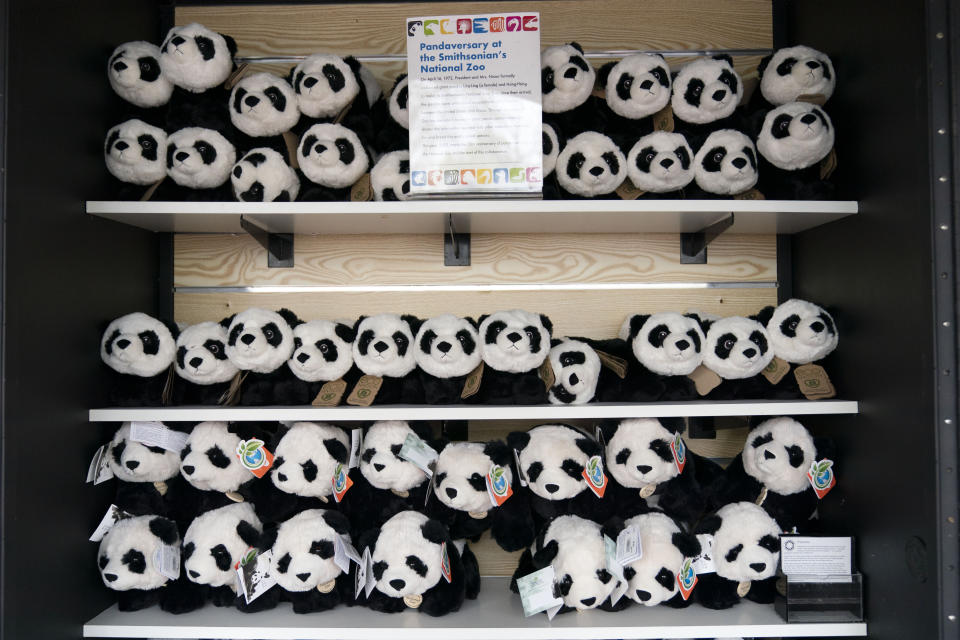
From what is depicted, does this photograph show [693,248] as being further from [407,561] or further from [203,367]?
[203,367]

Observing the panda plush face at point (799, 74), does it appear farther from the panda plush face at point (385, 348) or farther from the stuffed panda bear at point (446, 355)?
the panda plush face at point (385, 348)

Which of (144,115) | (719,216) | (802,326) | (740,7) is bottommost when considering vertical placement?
(802,326)

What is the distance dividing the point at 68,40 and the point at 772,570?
1.87 meters

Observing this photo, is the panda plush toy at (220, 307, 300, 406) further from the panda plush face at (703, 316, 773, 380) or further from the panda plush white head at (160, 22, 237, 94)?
the panda plush face at (703, 316, 773, 380)

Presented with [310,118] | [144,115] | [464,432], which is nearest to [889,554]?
[464,432]

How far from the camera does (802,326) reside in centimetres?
139

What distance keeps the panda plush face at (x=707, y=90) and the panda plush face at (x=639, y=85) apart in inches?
1.4

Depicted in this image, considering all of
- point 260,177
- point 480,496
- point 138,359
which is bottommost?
point 480,496

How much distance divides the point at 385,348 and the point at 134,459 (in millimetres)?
607

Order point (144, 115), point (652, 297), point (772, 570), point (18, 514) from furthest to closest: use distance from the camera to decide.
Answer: point (652, 297), point (144, 115), point (772, 570), point (18, 514)

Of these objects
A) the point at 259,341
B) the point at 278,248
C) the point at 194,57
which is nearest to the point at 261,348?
the point at 259,341

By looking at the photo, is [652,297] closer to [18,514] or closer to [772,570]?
[772,570]

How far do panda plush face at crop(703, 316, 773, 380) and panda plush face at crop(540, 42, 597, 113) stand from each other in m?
0.62

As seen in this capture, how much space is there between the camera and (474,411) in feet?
4.29
